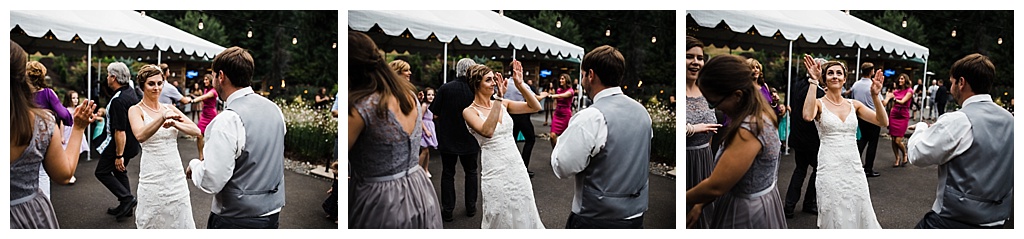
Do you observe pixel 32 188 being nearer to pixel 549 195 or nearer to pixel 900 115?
pixel 549 195

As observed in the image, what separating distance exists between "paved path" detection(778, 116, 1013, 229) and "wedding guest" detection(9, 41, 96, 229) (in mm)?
3282

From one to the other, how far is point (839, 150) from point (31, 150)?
12.4 ft

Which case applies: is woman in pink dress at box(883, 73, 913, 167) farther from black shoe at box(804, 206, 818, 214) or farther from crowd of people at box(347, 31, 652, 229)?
crowd of people at box(347, 31, 652, 229)

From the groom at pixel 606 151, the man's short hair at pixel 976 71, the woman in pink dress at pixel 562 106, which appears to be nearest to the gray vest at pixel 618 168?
the groom at pixel 606 151

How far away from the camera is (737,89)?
382cm

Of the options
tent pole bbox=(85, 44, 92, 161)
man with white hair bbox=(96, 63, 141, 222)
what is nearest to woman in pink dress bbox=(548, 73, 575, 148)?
man with white hair bbox=(96, 63, 141, 222)

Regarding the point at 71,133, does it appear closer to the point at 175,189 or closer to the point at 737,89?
the point at 175,189

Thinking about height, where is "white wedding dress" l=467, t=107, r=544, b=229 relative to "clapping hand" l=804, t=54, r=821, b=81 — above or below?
below

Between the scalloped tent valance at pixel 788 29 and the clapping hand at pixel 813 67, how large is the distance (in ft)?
0.21

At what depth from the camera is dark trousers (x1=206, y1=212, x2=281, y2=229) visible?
3.95 m

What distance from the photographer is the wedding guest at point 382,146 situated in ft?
12.5

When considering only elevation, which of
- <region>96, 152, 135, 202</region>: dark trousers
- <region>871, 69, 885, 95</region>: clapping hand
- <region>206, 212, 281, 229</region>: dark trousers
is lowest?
<region>206, 212, 281, 229</region>: dark trousers
